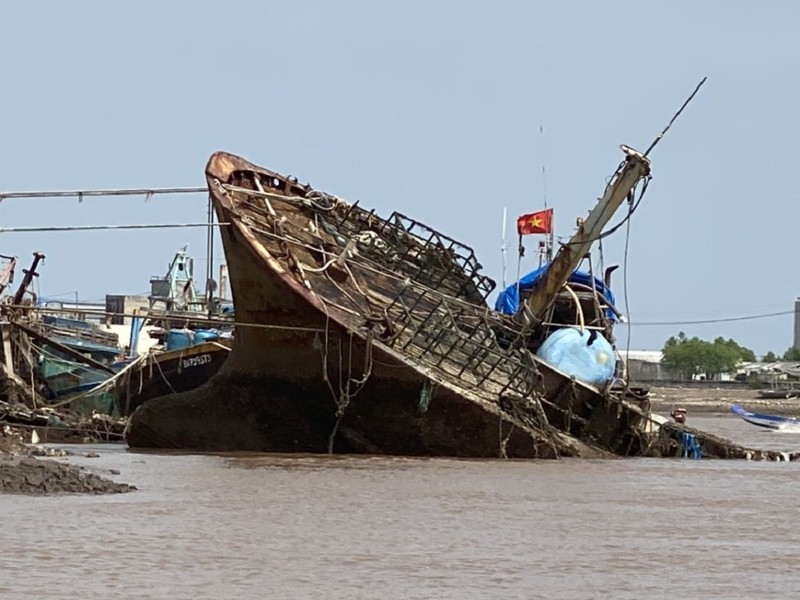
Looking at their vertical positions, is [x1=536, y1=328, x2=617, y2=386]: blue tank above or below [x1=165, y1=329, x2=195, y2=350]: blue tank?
below

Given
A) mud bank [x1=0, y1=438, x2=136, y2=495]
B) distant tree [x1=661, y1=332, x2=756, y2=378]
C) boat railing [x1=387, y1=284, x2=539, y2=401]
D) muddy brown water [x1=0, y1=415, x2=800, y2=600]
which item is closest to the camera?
muddy brown water [x1=0, y1=415, x2=800, y2=600]

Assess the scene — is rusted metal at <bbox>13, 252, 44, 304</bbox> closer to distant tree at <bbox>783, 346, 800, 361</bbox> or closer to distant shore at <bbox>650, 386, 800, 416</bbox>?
distant shore at <bbox>650, 386, 800, 416</bbox>

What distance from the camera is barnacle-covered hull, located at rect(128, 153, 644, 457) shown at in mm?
22609

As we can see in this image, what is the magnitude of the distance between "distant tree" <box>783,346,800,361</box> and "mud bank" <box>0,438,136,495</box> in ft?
347

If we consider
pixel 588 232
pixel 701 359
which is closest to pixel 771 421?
pixel 588 232

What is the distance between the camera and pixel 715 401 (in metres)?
74.3

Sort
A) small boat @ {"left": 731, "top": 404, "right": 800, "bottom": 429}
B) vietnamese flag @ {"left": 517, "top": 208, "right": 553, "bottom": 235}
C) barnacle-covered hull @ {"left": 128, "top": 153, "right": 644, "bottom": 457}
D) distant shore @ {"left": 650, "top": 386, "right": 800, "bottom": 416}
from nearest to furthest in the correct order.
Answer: barnacle-covered hull @ {"left": 128, "top": 153, "right": 644, "bottom": 457}, vietnamese flag @ {"left": 517, "top": 208, "right": 553, "bottom": 235}, small boat @ {"left": 731, "top": 404, "right": 800, "bottom": 429}, distant shore @ {"left": 650, "top": 386, "right": 800, "bottom": 416}

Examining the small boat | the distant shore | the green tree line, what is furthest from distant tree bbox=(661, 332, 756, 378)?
the small boat

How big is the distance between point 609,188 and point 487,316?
9.43 ft

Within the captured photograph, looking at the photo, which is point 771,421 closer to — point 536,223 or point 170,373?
point 536,223

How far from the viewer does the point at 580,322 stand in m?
27.1

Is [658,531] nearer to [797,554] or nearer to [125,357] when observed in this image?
[797,554]

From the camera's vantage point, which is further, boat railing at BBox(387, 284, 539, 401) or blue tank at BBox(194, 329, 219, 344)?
blue tank at BBox(194, 329, 219, 344)

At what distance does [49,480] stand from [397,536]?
155 inches
